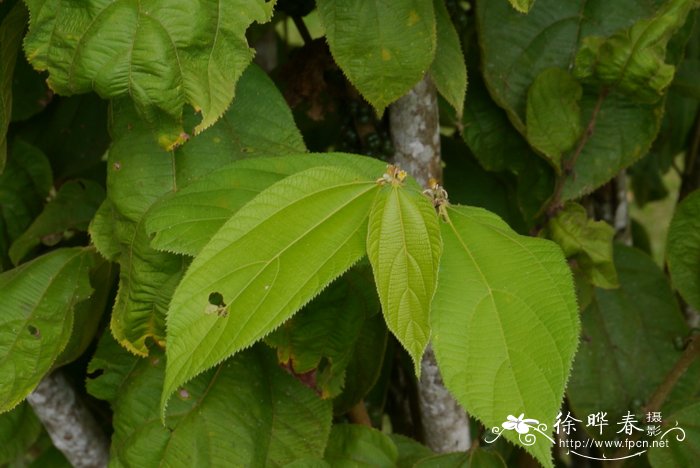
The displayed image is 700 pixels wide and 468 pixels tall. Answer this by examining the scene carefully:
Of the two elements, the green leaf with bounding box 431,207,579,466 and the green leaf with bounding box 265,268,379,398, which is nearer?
the green leaf with bounding box 431,207,579,466

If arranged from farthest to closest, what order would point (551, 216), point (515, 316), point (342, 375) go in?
point (551, 216), point (342, 375), point (515, 316)

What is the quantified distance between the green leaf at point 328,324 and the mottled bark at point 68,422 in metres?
0.34

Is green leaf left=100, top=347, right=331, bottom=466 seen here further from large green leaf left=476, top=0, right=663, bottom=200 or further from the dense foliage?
large green leaf left=476, top=0, right=663, bottom=200

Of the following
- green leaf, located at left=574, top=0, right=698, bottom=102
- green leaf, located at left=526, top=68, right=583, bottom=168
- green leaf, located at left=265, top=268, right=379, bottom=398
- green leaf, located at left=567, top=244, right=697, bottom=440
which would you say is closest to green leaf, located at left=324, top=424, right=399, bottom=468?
green leaf, located at left=265, top=268, right=379, bottom=398

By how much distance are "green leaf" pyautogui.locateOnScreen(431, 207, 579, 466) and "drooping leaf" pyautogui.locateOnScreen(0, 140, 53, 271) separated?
25.2 inches

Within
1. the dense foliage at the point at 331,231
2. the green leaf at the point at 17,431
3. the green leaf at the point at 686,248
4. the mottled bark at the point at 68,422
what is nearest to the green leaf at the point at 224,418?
the dense foliage at the point at 331,231

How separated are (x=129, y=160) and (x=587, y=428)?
0.71 meters

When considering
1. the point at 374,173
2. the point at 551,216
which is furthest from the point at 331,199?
the point at 551,216

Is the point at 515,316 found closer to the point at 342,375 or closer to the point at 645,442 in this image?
the point at 342,375

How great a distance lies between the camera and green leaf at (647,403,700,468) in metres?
1.01

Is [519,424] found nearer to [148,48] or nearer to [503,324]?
[503,324]

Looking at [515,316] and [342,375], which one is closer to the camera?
[515,316]

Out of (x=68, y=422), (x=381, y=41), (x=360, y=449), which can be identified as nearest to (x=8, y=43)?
(x=381, y=41)

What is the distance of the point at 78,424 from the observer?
42.8 inches
